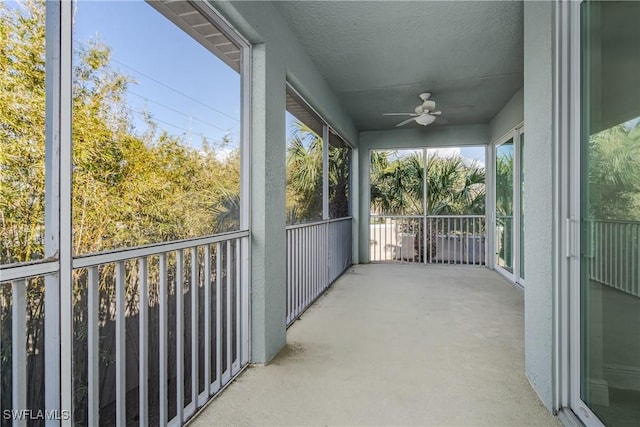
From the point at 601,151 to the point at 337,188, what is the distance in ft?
12.3

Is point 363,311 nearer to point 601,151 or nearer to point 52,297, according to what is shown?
point 601,151

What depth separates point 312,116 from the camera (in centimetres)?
384

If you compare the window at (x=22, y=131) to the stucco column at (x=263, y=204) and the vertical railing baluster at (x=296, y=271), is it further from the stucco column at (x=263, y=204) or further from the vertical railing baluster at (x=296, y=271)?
the vertical railing baluster at (x=296, y=271)

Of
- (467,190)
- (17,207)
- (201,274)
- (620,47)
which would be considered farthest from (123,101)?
(467,190)

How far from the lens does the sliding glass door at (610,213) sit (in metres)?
1.31

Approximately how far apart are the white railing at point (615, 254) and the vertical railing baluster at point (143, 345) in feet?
6.32

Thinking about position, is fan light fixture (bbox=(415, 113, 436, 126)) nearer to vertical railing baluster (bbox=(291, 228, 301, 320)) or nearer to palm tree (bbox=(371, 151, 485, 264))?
palm tree (bbox=(371, 151, 485, 264))

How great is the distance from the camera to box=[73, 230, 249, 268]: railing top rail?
3.84ft

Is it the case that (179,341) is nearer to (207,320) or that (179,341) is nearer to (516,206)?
(207,320)

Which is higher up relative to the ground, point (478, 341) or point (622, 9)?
point (622, 9)

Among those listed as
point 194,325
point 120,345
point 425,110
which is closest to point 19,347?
point 120,345

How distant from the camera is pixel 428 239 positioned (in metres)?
6.36

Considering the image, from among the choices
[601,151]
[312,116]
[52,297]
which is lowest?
[52,297]

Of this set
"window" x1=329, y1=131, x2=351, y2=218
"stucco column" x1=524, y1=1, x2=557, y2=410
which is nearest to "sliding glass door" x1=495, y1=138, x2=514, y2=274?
"window" x1=329, y1=131, x2=351, y2=218
